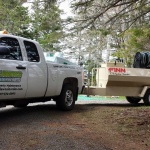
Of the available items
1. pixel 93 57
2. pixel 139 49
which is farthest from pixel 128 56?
pixel 93 57

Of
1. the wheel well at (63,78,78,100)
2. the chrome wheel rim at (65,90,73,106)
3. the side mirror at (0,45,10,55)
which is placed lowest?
the chrome wheel rim at (65,90,73,106)

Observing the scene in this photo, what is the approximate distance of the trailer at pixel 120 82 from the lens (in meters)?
11.6

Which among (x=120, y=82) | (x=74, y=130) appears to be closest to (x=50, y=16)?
(x=74, y=130)

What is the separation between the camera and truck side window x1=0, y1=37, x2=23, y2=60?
A: 6761mm

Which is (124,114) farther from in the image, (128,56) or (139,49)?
(128,56)

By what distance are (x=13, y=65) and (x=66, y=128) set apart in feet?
6.01

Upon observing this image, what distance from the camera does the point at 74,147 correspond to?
17.4ft

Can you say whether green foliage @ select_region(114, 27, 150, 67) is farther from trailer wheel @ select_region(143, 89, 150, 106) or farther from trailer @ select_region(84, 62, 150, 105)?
trailer wheel @ select_region(143, 89, 150, 106)

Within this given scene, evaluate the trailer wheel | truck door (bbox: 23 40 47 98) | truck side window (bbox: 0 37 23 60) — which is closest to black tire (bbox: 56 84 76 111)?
truck door (bbox: 23 40 47 98)

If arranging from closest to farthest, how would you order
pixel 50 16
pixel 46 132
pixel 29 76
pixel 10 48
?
pixel 46 132
pixel 10 48
pixel 29 76
pixel 50 16

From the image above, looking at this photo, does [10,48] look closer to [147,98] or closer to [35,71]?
[35,71]

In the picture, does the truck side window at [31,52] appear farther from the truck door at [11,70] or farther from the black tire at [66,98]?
the black tire at [66,98]

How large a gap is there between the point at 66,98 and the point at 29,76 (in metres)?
2.14

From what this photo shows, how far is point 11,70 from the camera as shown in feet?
22.7
